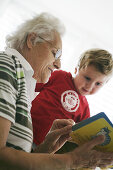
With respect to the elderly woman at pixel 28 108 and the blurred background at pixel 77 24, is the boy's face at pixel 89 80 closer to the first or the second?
the elderly woman at pixel 28 108

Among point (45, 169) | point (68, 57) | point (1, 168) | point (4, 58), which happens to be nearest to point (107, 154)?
point (45, 169)

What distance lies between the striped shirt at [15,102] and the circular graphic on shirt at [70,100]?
2.17ft

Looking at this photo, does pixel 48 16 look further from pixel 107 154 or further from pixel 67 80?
pixel 107 154

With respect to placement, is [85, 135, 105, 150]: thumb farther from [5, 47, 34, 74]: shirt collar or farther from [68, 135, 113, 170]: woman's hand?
[5, 47, 34, 74]: shirt collar

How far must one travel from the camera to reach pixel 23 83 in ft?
2.46

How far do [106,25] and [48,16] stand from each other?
1.79 m

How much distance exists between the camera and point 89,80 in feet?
4.74

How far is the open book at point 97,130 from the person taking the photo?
66 cm

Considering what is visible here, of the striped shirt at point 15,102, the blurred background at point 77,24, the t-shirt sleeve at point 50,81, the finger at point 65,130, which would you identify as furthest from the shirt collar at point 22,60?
the blurred background at point 77,24

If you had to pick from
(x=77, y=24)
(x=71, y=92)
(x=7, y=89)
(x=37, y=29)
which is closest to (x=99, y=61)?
(x=71, y=92)

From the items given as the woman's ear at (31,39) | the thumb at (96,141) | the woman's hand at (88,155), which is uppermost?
the woman's ear at (31,39)

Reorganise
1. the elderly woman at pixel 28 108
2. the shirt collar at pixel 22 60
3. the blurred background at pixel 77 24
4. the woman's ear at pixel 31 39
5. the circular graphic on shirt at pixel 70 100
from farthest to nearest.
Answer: the blurred background at pixel 77 24 → the circular graphic on shirt at pixel 70 100 → the woman's ear at pixel 31 39 → the shirt collar at pixel 22 60 → the elderly woman at pixel 28 108

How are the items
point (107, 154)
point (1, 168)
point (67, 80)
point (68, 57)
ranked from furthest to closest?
point (68, 57), point (67, 80), point (107, 154), point (1, 168)

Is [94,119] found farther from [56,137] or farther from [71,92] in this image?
[71,92]
